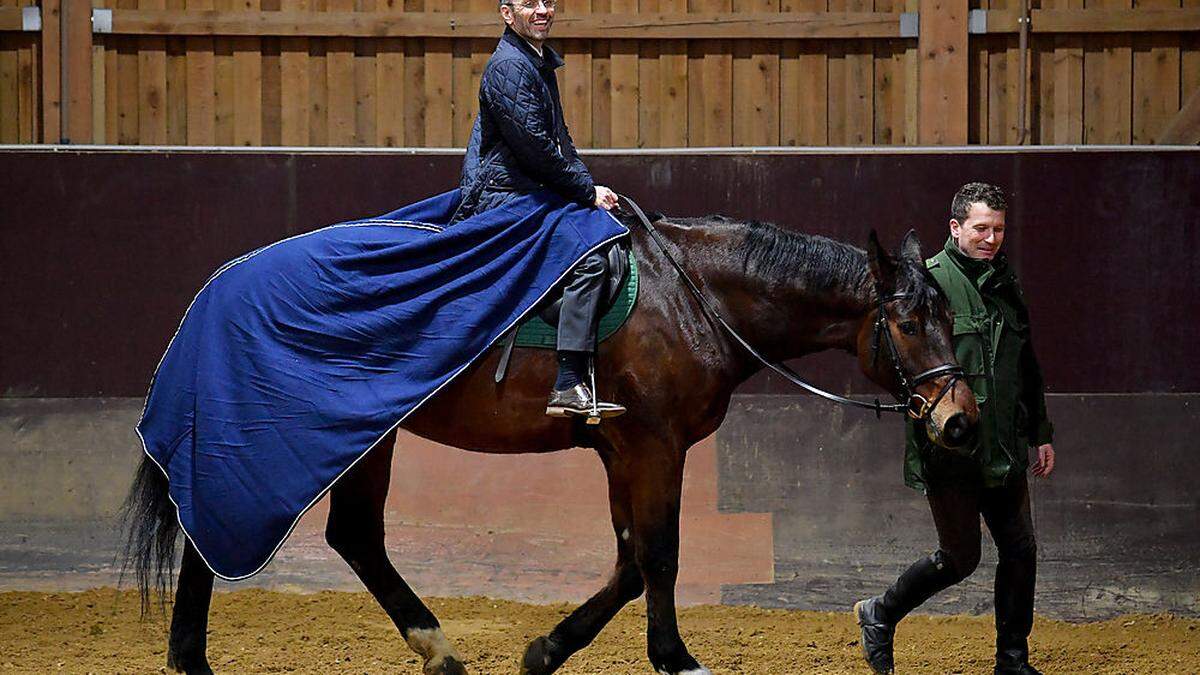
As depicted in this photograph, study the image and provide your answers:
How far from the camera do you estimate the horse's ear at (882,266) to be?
15.1 ft

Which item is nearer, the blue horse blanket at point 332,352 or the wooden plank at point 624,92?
the blue horse blanket at point 332,352

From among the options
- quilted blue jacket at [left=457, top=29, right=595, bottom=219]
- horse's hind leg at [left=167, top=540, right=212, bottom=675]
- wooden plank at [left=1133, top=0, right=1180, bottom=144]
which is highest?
wooden plank at [left=1133, top=0, right=1180, bottom=144]

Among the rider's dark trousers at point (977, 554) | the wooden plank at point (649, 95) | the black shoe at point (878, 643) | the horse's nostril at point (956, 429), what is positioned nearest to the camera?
the horse's nostril at point (956, 429)

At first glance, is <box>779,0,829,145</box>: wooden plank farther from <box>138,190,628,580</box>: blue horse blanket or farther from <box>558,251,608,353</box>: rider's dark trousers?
<box>558,251,608,353</box>: rider's dark trousers

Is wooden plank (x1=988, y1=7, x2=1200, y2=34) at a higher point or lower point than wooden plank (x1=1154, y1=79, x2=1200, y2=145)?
higher

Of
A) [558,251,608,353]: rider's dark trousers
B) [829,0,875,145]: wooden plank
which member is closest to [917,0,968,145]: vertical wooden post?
[829,0,875,145]: wooden plank

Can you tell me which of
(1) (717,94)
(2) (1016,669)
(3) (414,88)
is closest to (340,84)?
(3) (414,88)

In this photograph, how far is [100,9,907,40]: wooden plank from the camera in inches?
286

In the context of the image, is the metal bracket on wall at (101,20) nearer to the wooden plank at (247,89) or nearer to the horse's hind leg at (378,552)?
the wooden plank at (247,89)

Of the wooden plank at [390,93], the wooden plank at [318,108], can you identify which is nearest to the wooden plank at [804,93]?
the wooden plank at [390,93]

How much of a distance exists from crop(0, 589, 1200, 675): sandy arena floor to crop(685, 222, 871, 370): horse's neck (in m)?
1.47

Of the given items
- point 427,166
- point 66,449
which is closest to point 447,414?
point 427,166

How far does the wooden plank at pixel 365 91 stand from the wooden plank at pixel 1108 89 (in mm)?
3453

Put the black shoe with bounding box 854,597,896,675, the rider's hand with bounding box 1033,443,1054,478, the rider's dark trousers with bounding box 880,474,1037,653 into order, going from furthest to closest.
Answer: the black shoe with bounding box 854,597,896,675
the rider's hand with bounding box 1033,443,1054,478
the rider's dark trousers with bounding box 880,474,1037,653
